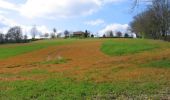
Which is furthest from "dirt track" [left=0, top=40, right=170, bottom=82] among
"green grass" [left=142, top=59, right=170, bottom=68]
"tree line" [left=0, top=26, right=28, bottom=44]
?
"tree line" [left=0, top=26, right=28, bottom=44]

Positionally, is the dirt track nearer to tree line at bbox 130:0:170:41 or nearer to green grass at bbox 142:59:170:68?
green grass at bbox 142:59:170:68

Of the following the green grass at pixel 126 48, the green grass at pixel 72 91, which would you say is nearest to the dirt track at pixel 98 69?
the green grass at pixel 72 91

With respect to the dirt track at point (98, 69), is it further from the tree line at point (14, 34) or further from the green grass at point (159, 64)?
the tree line at point (14, 34)

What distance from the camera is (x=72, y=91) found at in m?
15.5

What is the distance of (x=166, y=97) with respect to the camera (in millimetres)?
13508

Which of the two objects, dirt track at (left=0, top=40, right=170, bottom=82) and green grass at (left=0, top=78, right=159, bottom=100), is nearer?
green grass at (left=0, top=78, right=159, bottom=100)

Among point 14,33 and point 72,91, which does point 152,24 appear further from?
point 72,91

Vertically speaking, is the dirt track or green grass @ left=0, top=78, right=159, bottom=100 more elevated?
green grass @ left=0, top=78, right=159, bottom=100

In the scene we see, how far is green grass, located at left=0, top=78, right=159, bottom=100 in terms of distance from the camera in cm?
1421

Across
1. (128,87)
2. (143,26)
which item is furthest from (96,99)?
(143,26)

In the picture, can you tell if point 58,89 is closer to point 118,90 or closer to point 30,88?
point 30,88

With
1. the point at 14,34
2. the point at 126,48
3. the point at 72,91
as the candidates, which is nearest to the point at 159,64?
the point at 72,91

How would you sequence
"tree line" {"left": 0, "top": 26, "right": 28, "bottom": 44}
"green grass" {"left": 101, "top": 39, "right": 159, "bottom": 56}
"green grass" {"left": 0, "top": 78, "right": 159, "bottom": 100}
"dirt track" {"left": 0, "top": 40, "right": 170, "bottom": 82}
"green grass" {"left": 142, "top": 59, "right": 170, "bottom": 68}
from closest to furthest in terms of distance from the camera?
1. "green grass" {"left": 0, "top": 78, "right": 159, "bottom": 100}
2. "dirt track" {"left": 0, "top": 40, "right": 170, "bottom": 82}
3. "green grass" {"left": 142, "top": 59, "right": 170, "bottom": 68}
4. "green grass" {"left": 101, "top": 39, "right": 159, "bottom": 56}
5. "tree line" {"left": 0, "top": 26, "right": 28, "bottom": 44}

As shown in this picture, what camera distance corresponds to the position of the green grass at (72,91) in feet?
46.6
